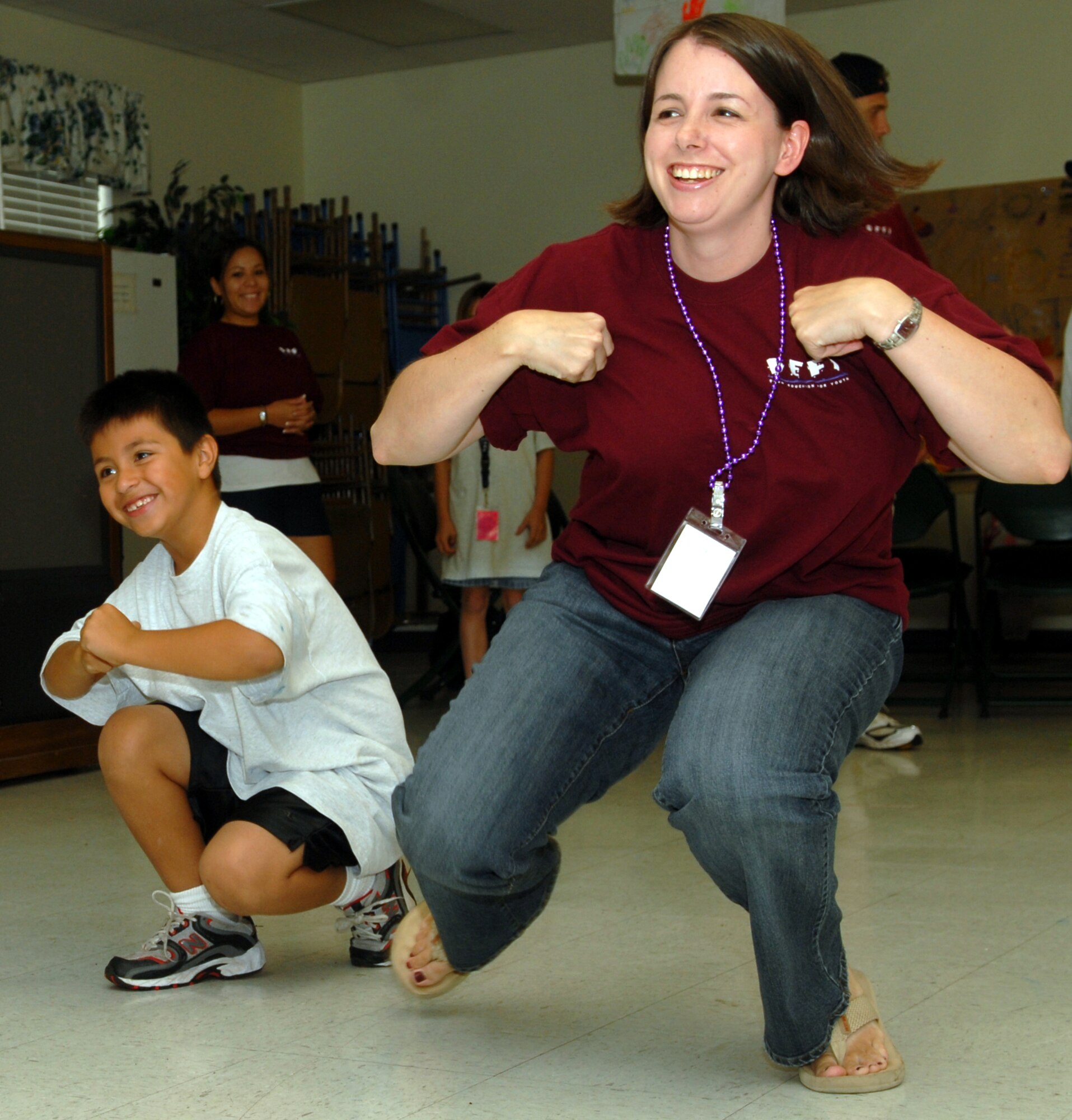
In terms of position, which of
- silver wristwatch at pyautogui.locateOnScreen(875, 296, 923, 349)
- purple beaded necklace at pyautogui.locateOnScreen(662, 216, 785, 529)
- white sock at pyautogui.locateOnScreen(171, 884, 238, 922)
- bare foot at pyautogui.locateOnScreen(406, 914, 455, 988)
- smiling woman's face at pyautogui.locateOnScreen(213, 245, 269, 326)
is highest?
smiling woman's face at pyautogui.locateOnScreen(213, 245, 269, 326)

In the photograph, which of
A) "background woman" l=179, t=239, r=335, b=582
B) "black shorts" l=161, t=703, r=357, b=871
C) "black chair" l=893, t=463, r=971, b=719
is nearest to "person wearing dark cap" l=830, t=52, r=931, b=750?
"black chair" l=893, t=463, r=971, b=719

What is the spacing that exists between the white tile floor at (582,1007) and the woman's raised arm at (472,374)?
728 mm

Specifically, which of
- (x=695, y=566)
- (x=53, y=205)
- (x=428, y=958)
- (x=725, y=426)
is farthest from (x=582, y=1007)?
(x=53, y=205)

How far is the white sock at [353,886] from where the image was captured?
218cm

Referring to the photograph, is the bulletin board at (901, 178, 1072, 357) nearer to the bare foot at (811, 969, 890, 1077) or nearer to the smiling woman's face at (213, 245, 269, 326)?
the smiling woman's face at (213, 245, 269, 326)

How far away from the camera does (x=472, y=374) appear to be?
5.56 ft

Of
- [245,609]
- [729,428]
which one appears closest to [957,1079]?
[729,428]

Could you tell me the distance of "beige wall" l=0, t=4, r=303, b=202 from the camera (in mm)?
6727

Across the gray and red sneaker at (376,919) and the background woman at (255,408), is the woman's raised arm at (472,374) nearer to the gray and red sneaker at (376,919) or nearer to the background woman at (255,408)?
the gray and red sneaker at (376,919)

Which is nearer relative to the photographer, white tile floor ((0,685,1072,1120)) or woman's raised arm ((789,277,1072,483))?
woman's raised arm ((789,277,1072,483))

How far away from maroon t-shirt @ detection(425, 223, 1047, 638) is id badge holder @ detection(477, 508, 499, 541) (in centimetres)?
317

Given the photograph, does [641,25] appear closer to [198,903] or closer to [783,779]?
[198,903]

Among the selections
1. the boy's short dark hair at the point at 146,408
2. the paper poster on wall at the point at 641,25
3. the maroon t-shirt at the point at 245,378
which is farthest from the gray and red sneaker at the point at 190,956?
the paper poster on wall at the point at 641,25

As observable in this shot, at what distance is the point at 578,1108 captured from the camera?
161 cm
